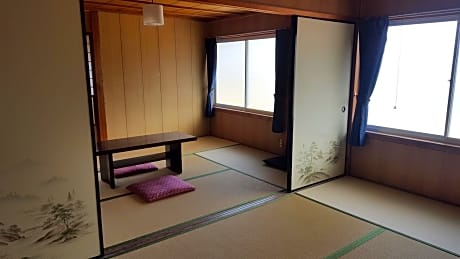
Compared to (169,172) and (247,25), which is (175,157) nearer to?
(169,172)

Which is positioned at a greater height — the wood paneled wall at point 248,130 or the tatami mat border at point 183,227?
the wood paneled wall at point 248,130

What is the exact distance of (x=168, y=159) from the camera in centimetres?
446

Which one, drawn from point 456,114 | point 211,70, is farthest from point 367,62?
point 211,70

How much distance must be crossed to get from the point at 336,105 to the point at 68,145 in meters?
2.94

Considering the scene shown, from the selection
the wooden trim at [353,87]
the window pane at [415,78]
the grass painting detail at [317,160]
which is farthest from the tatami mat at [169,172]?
the window pane at [415,78]

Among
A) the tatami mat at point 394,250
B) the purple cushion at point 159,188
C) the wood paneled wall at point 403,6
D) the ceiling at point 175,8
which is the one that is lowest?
the tatami mat at point 394,250

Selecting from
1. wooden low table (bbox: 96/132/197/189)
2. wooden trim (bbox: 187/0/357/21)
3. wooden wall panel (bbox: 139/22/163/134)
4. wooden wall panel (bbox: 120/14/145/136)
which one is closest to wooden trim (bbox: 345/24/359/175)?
wooden trim (bbox: 187/0/357/21)

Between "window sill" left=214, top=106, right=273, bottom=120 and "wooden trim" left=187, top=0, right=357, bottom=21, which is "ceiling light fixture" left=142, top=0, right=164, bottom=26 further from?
"window sill" left=214, top=106, right=273, bottom=120

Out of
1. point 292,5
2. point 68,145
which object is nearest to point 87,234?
point 68,145

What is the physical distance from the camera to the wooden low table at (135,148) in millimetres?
3766

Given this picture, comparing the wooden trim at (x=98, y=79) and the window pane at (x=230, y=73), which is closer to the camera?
the wooden trim at (x=98, y=79)

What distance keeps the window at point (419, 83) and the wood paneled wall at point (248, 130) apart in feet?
5.41

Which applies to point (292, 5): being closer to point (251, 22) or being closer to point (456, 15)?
point (456, 15)

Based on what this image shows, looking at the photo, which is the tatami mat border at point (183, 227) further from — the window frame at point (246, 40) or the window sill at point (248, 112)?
the window frame at point (246, 40)
